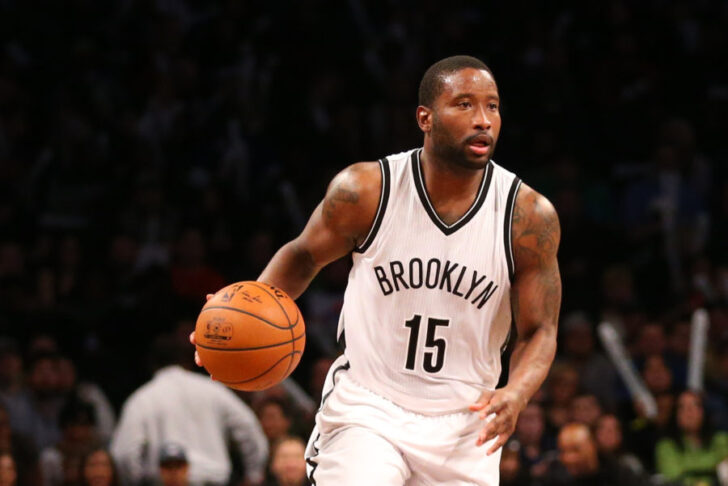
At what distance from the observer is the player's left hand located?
420cm

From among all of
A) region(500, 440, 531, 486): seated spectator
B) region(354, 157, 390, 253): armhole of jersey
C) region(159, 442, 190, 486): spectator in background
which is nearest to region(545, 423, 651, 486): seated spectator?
region(500, 440, 531, 486): seated spectator

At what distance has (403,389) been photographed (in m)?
4.62

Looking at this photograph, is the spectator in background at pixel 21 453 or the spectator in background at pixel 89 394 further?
the spectator in background at pixel 89 394

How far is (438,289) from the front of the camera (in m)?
4.64

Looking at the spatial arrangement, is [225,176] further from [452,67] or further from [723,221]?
[452,67]

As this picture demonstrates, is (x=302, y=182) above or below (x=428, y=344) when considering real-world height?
above

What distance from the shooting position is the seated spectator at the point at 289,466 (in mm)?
7895

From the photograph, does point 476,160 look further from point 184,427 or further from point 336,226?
point 184,427

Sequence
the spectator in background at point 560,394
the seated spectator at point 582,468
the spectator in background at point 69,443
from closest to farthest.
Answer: the seated spectator at point 582,468, the spectator in background at point 69,443, the spectator in background at point 560,394

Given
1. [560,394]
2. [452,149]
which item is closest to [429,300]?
[452,149]

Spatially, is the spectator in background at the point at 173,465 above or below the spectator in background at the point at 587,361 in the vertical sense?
below

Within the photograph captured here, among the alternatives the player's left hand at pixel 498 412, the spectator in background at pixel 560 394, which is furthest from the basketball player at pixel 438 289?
the spectator in background at pixel 560 394

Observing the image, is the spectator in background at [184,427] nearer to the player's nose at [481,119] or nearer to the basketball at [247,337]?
the basketball at [247,337]

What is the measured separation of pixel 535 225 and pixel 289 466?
373 cm
